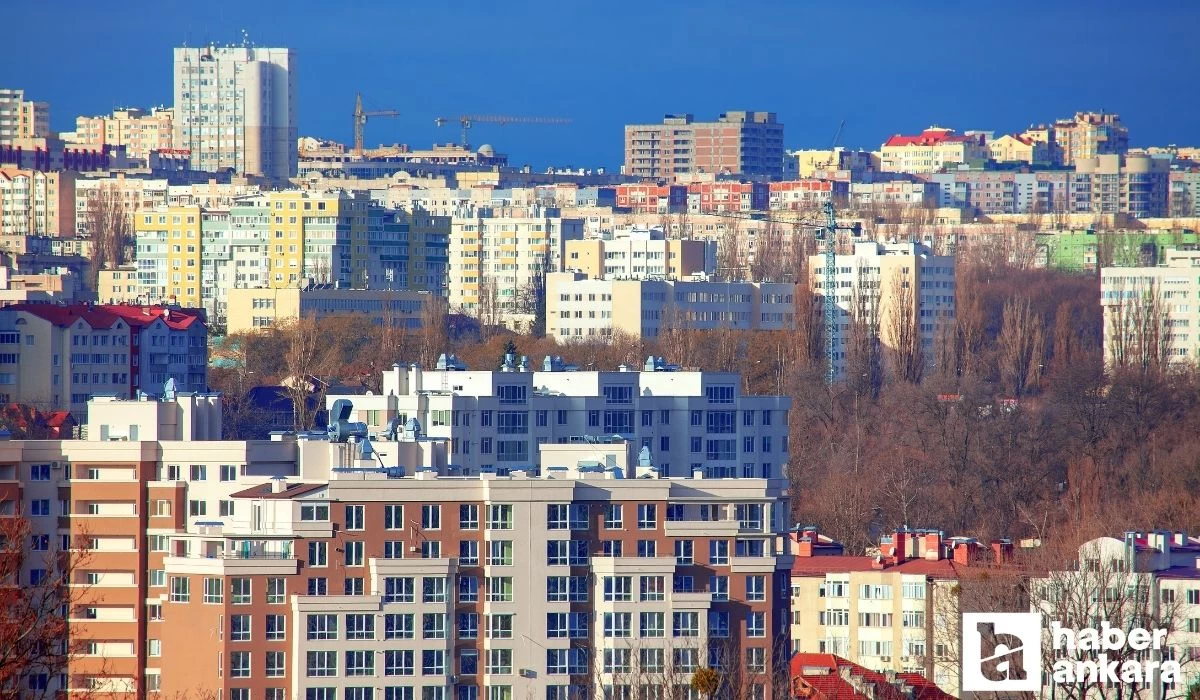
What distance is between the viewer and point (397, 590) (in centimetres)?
2348

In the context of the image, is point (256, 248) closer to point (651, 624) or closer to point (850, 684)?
point (651, 624)

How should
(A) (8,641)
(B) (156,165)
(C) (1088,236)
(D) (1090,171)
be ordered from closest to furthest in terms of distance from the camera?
(A) (8,641)
(C) (1088,236)
(B) (156,165)
(D) (1090,171)

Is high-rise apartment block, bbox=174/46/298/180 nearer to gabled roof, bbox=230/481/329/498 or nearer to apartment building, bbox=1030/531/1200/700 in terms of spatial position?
apartment building, bbox=1030/531/1200/700

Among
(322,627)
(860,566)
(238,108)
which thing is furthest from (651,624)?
(238,108)

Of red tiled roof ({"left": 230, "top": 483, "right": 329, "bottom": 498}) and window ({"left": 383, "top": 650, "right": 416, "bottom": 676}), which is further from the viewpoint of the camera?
red tiled roof ({"left": 230, "top": 483, "right": 329, "bottom": 498})

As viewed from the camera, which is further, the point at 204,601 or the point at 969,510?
the point at 969,510

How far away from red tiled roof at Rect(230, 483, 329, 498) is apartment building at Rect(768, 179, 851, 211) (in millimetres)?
79928

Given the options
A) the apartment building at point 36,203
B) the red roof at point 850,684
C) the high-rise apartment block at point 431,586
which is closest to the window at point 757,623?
the high-rise apartment block at point 431,586

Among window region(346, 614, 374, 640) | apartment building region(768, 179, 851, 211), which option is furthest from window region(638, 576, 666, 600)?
apartment building region(768, 179, 851, 211)

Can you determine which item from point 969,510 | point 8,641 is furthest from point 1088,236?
point 8,641

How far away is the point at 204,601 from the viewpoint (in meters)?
23.3

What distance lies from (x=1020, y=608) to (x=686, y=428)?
13935mm

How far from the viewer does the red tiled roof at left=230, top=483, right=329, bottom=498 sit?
80.3ft

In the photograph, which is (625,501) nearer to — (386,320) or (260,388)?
(260,388)
